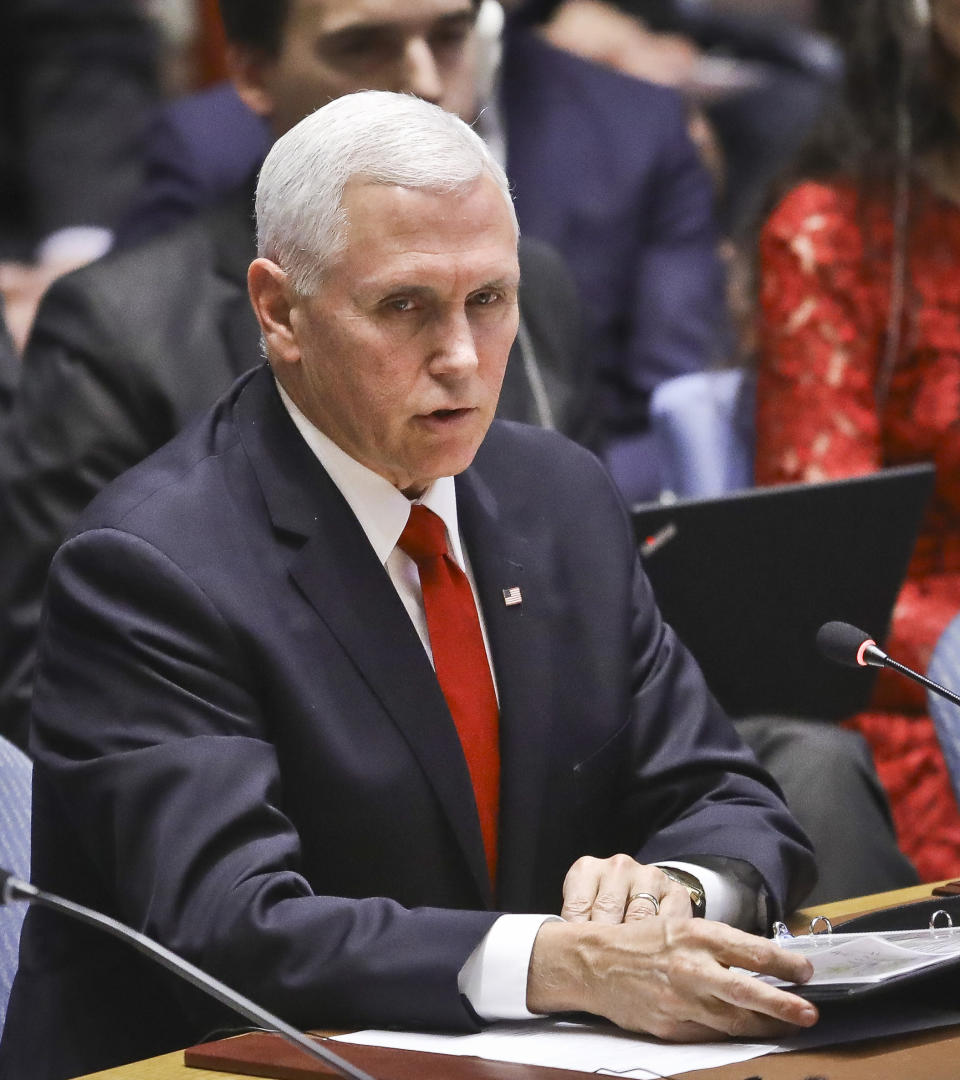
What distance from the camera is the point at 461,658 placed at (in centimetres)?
193

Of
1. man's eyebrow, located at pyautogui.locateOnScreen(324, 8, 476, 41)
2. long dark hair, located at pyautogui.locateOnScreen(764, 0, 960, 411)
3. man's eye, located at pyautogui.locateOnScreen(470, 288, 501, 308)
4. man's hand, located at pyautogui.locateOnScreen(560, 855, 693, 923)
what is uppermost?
man's eyebrow, located at pyautogui.locateOnScreen(324, 8, 476, 41)

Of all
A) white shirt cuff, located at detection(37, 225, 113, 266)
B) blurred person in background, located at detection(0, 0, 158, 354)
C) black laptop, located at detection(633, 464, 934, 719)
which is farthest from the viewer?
blurred person in background, located at detection(0, 0, 158, 354)

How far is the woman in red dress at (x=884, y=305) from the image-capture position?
10.1 feet

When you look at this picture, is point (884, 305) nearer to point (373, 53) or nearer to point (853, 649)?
point (373, 53)

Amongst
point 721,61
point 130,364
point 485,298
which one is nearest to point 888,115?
point 130,364

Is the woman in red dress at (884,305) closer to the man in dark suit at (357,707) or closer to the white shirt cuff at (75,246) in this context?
the man in dark suit at (357,707)

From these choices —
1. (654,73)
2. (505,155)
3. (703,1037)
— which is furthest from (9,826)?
(654,73)

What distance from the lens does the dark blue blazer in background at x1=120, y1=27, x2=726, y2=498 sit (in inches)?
156

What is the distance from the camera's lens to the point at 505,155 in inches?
159

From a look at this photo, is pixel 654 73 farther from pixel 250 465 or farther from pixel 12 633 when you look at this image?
pixel 250 465

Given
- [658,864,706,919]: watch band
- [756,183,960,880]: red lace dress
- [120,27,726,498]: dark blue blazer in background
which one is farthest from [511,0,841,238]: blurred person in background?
[658,864,706,919]: watch band

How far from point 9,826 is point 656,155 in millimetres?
2641

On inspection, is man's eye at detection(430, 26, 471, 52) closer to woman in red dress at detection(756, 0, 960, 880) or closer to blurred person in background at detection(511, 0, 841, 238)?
woman in red dress at detection(756, 0, 960, 880)

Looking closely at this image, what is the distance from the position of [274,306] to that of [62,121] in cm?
338
